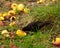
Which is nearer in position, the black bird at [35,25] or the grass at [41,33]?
the grass at [41,33]

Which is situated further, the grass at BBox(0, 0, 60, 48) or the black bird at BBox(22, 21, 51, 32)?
the black bird at BBox(22, 21, 51, 32)

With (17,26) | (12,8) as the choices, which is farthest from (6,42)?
(12,8)

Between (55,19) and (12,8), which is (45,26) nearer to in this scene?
(55,19)

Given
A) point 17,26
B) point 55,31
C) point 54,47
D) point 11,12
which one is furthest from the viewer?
point 11,12

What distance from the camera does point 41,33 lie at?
436cm

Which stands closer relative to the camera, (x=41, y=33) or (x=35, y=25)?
(x=41, y=33)

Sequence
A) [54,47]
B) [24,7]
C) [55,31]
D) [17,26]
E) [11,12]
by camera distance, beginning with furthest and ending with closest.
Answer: [24,7] < [11,12] < [17,26] < [55,31] < [54,47]

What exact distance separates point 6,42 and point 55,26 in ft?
2.84

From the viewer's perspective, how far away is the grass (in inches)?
162

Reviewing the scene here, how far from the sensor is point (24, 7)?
5.65m

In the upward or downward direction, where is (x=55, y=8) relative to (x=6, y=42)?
upward

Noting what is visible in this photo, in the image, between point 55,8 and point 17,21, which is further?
point 17,21

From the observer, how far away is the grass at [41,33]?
13.5 ft

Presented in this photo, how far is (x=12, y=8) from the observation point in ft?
18.6
